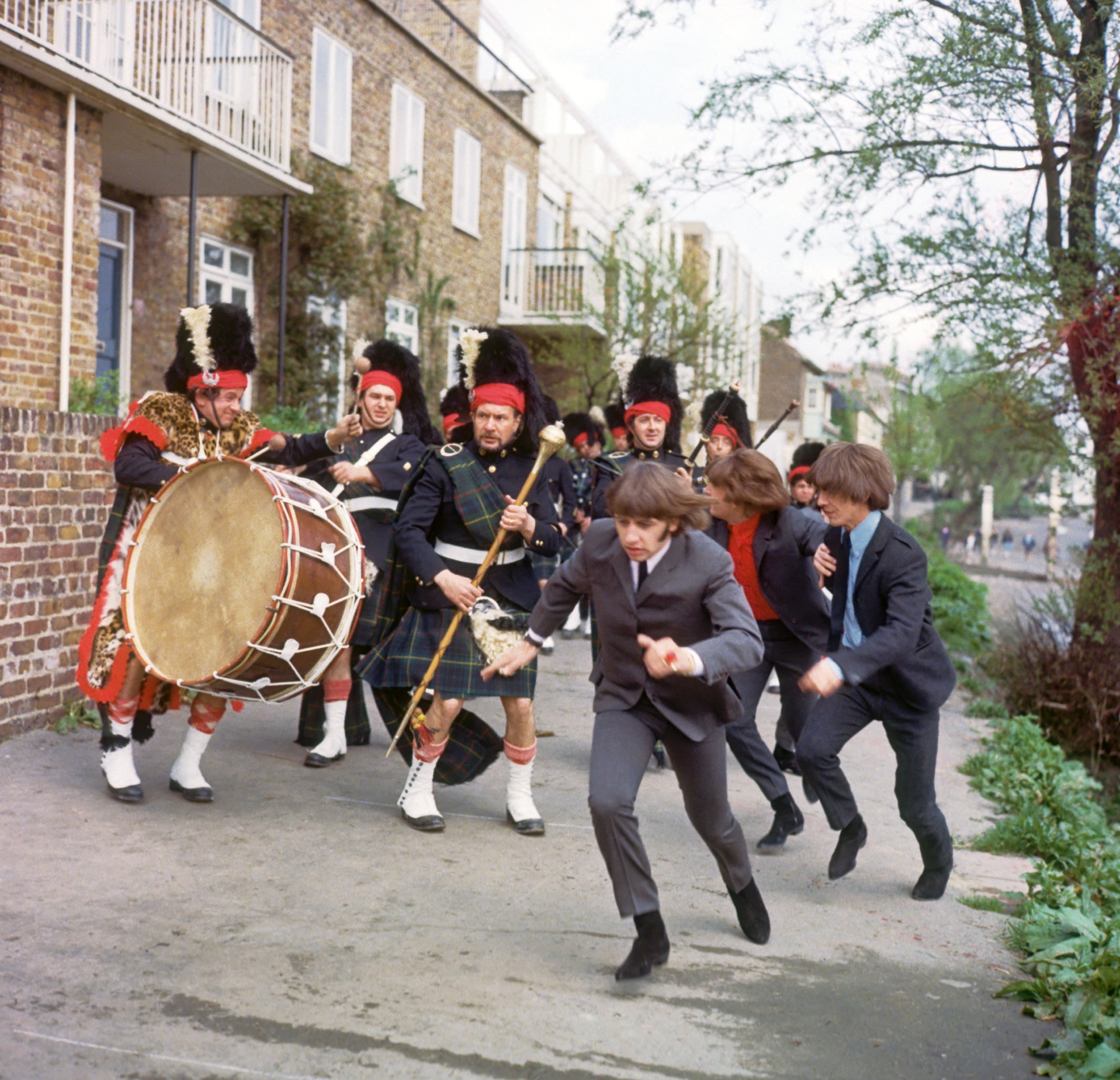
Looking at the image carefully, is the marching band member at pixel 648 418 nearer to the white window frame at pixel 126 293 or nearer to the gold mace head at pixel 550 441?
the gold mace head at pixel 550 441

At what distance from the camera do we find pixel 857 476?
5375mm

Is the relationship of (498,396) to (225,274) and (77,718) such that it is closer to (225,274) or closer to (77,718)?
(77,718)

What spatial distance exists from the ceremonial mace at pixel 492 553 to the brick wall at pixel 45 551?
242cm

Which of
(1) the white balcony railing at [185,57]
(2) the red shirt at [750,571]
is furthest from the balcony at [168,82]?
(2) the red shirt at [750,571]

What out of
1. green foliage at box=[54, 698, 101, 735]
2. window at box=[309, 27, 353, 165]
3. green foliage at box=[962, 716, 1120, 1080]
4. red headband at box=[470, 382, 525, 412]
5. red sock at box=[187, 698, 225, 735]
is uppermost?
window at box=[309, 27, 353, 165]

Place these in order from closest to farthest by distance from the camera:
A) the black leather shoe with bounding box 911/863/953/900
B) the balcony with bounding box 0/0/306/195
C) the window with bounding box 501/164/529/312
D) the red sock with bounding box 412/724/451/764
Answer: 1. the black leather shoe with bounding box 911/863/953/900
2. the red sock with bounding box 412/724/451/764
3. the balcony with bounding box 0/0/306/195
4. the window with bounding box 501/164/529/312

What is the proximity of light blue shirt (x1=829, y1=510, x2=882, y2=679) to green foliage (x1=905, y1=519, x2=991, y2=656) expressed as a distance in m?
10.00

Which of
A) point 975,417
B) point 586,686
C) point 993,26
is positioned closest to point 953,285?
point 993,26

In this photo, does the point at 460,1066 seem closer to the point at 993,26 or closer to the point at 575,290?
the point at 993,26

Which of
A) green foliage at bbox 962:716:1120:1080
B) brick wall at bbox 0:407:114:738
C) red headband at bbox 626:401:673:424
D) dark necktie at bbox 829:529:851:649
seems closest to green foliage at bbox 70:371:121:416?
brick wall at bbox 0:407:114:738

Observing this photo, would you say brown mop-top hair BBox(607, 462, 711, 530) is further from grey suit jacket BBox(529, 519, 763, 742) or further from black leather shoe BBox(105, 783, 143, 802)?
black leather shoe BBox(105, 783, 143, 802)

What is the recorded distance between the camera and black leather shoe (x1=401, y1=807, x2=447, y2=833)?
5.80m

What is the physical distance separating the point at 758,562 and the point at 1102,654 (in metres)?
6.33

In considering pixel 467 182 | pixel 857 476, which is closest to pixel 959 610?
pixel 467 182
